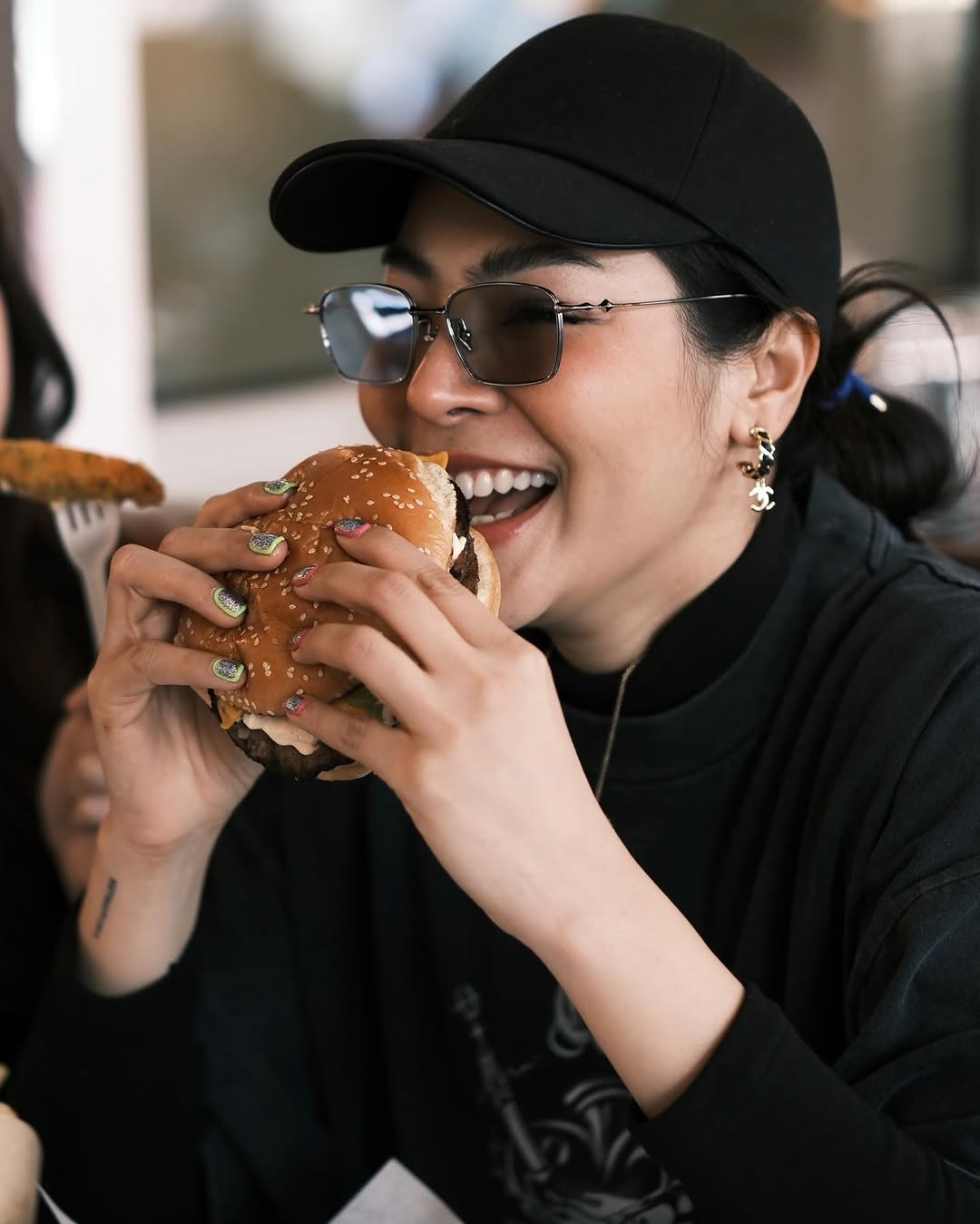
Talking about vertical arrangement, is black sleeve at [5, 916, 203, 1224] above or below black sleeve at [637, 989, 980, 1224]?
below

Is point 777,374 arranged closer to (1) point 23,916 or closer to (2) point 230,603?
(2) point 230,603

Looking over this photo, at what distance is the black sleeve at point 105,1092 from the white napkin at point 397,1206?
12.2 inches

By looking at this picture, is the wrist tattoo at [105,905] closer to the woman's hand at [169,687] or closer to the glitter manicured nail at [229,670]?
the woman's hand at [169,687]

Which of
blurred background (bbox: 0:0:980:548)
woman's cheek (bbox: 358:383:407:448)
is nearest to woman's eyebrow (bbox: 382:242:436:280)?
woman's cheek (bbox: 358:383:407:448)

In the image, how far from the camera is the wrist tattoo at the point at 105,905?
1.26 meters

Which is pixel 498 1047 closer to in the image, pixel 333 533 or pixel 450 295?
pixel 333 533

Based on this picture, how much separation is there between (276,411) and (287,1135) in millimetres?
2937

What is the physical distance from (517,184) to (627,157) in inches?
4.5

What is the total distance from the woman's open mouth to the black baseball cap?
222 mm

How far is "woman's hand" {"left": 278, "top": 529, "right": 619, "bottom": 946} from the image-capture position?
0.85 metres

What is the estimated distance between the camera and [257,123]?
3664 millimetres

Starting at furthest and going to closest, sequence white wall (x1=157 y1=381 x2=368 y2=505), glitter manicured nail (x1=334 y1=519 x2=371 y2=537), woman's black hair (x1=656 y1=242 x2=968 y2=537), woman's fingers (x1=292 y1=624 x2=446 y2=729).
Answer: white wall (x1=157 y1=381 x2=368 y2=505) < woman's black hair (x1=656 y1=242 x2=968 y2=537) < glitter manicured nail (x1=334 y1=519 x2=371 y2=537) < woman's fingers (x1=292 y1=624 x2=446 y2=729)

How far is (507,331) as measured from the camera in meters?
1.13

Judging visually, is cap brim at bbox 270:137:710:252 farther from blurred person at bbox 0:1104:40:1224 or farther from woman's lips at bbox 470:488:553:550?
blurred person at bbox 0:1104:40:1224
